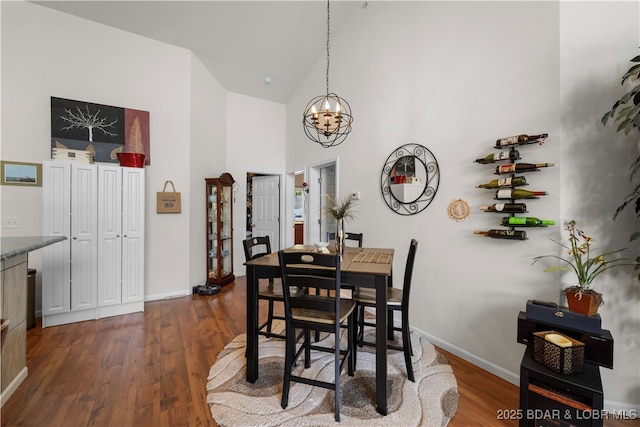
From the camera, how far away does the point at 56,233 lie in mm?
2951

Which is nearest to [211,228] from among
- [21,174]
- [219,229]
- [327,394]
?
[219,229]

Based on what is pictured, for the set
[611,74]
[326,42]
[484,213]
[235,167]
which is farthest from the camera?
[235,167]

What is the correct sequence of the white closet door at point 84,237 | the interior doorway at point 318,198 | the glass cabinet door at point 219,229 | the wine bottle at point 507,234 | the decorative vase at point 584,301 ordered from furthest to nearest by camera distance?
the interior doorway at point 318,198 → the glass cabinet door at point 219,229 → the white closet door at point 84,237 → the wine bottle at point 507,234 → the decorative vase at point 584,301

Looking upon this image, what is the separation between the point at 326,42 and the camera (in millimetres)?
4418

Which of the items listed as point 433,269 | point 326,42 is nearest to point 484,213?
point 433,269

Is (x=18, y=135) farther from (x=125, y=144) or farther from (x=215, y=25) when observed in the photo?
(x=215, y=25)

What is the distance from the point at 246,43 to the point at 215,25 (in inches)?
20.1

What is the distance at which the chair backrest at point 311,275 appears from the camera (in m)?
1.66

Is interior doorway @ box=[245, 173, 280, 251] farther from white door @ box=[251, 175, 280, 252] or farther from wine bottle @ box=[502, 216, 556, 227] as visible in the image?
wine bottle @ box=[502, 216, 556, 227]

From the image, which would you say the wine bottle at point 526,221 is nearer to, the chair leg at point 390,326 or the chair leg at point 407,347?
the chair leg at point 407,347

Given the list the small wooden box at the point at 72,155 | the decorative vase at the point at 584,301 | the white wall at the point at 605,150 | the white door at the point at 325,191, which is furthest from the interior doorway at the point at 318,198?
the decorative vase at the point at 584,301

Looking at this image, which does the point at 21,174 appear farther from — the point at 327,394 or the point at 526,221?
the point at 526,221

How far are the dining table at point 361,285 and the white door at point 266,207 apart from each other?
3.41m

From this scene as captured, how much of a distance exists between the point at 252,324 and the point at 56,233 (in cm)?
258
